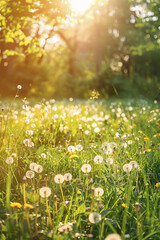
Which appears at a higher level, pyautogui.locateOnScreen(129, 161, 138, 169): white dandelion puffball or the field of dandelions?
pyautogui.locateOnScreen(129, 161, 138, 169): white dandelion puffball

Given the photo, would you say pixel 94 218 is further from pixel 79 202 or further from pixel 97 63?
pixel 97 63

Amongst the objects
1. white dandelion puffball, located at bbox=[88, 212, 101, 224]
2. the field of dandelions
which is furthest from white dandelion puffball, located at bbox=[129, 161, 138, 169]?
white dandelion puffball, located at bbox=[88, 212, 101, 224]

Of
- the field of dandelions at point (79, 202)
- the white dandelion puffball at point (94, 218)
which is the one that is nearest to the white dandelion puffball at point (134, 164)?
the field of dandelions at point (79, 202)

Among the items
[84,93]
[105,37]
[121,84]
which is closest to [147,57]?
[105,37]

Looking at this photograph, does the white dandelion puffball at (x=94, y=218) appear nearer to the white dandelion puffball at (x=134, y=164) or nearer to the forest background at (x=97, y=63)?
the white dandelion puffball at (x=134, y=164)

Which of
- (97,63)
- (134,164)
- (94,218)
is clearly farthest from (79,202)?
(97,63)

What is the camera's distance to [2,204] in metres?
1.99

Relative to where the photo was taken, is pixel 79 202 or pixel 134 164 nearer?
pixel 134 164

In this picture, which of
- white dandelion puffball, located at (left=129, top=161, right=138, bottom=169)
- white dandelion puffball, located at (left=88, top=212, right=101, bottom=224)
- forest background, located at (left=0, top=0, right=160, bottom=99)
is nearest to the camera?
white dandelion puffball, located at (left=88, top=212, right=101, bottom=224)

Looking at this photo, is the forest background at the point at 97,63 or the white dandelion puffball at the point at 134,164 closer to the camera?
the white dandelion puffball at the point at 134,164

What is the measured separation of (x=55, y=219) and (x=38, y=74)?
60.9 feet

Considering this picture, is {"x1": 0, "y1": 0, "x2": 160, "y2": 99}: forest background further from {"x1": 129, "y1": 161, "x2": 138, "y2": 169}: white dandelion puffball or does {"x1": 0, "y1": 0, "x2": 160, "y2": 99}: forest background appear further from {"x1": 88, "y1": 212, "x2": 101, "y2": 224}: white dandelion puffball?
{"x1": 88, "y1": 212, "x2": 101, "y2": 224}: white dandelion puffball

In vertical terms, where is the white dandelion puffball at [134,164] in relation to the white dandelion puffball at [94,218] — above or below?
below

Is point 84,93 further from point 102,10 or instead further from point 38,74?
point 102,10
